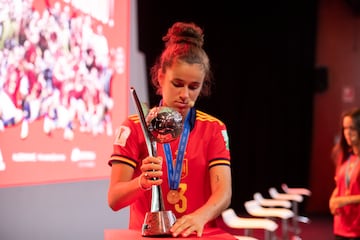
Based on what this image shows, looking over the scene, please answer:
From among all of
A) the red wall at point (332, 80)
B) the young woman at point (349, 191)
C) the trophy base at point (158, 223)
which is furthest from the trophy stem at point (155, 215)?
the red wall at point (332, 80)

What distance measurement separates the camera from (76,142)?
145 inches

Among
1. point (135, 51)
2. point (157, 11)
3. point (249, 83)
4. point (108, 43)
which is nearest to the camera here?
point (108, 43)

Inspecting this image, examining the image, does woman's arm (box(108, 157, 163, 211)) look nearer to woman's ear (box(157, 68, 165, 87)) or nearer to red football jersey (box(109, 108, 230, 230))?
red football jersey (box(109, 108, 230, 230))

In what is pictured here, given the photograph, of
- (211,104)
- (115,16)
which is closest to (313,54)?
(211,104)

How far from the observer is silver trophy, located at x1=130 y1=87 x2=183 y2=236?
4.90 ft

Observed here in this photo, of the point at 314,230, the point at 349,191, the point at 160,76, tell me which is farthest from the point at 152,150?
the point at 314,230

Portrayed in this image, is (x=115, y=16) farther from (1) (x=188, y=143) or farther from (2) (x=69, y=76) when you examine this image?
(1) (x=188, y=143)

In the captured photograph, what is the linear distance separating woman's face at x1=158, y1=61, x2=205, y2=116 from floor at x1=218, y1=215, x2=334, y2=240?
5271 mm

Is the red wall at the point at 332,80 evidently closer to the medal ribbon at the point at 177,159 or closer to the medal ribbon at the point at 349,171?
the medal ribbon at the point at 349,171

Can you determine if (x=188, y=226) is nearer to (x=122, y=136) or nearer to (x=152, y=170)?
(x=152, y=170)

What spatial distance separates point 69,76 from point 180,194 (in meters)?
2.01

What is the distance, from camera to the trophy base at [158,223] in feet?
4.87

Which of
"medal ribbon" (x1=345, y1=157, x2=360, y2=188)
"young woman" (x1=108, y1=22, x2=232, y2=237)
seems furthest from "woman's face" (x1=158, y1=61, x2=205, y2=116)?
"medal ribbon" (x1=345, y1=157, x2=360, y2=188)

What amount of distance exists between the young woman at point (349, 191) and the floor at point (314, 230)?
9.01 feet
